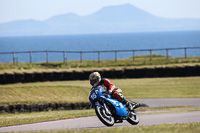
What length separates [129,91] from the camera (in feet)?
81.4

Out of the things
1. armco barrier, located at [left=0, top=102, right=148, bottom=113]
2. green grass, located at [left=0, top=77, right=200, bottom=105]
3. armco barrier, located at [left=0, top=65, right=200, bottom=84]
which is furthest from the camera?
armco barrier, located at [left=0, top=65, right=200, bottom=84]

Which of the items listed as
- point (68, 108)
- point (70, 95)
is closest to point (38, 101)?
point (68, 108)

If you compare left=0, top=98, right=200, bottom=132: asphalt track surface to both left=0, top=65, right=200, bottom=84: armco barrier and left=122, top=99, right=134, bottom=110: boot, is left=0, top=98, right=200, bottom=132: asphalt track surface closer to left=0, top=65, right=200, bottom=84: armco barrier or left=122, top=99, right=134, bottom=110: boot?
left=122, top=99, right=134, bottom=110: boot

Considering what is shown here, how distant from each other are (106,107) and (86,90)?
43.3ft

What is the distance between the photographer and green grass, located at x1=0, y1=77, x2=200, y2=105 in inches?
813

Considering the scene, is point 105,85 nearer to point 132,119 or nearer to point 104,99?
point 104,99

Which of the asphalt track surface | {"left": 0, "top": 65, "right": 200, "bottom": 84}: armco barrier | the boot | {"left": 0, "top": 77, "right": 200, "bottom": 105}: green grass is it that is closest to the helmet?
the boot

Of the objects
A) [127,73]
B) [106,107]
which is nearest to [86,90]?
[127,73]

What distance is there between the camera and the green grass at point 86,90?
20641 millimetres

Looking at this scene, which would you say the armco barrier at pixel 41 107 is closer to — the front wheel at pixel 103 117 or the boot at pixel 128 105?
the boot at pixel 128 105

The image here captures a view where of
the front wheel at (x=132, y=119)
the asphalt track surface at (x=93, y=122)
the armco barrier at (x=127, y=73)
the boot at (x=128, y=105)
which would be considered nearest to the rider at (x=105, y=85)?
the boot at (x=128, y=105)

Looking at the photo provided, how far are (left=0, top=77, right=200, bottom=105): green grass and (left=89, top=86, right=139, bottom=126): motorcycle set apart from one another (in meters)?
8.74

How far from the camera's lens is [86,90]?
24000 millimetres

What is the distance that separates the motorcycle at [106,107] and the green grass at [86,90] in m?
8.74
